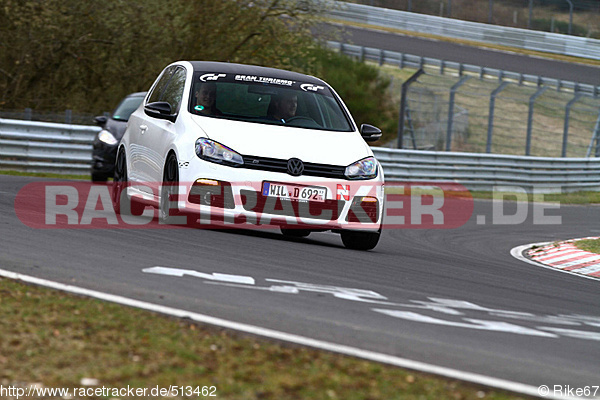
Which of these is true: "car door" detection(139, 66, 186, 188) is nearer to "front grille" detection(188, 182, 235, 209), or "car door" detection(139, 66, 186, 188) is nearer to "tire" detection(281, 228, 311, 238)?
"front grille" detection(188, 182, 235, 209)

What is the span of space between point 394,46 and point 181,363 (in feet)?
125

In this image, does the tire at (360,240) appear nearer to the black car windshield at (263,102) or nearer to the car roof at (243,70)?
the black car windshield at (263,102)

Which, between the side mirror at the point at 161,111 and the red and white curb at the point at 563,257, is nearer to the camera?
the side mirror at the point at 161,111

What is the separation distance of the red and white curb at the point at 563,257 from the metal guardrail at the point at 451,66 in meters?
23.1

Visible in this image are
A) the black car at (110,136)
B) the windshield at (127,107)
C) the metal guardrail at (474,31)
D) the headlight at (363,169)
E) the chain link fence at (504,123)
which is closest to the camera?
the headlight at (363,169)

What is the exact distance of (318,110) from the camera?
9961 mm

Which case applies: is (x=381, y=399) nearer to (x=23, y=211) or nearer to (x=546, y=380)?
(x=546, y=380)

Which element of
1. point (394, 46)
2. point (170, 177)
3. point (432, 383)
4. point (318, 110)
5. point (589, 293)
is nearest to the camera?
point (432, 383)

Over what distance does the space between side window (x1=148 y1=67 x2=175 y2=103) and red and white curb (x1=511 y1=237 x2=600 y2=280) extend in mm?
4506

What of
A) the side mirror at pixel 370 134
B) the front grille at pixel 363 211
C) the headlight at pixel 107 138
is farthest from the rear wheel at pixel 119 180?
the headlight at pixel 107 138

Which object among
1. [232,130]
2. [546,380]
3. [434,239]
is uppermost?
[232,130]

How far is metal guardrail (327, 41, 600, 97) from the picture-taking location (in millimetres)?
35700

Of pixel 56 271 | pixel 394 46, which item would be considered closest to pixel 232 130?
pixel 56 271

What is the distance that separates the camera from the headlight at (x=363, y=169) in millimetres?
9039
